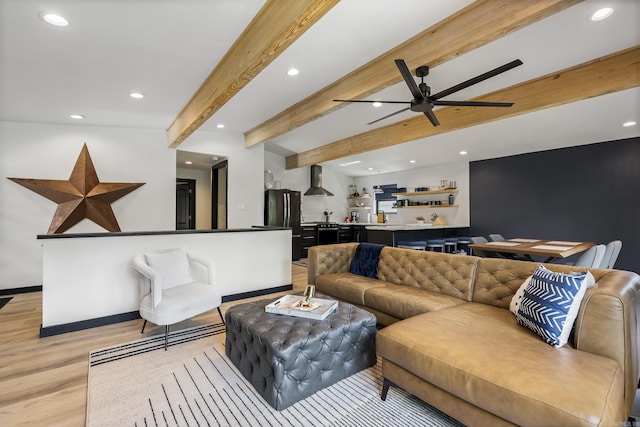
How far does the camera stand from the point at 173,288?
2955mm

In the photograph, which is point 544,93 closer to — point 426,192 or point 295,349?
point 295,349

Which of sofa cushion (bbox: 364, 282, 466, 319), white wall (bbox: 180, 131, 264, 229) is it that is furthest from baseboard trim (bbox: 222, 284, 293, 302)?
white wall (bbox: 180, 131, 264, 229)

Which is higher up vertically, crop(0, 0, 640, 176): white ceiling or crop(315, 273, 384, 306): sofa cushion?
crop(0, 0, 640, 176): white ceiling

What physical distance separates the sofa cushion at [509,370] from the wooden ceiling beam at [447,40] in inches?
80.5

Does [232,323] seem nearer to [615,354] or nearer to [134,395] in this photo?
[134,395]

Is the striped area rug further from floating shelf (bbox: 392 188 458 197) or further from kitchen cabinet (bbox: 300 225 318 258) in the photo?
floating shelf (bbox: 392 188 458 197)

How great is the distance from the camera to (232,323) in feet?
7.48

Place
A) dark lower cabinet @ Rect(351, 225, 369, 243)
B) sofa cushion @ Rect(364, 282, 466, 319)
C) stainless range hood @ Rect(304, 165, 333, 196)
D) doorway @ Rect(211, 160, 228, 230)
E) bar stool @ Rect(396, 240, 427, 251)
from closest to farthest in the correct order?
sofa cushion @ Rect(364, 282, 466, 319) < bar stool @ Rect(396, 240, 427, 251) < doorway @ Rect(211, 160, 228, 230) < stainless range hood @ Rect(304, 165, 333, 196) < dark lower cabinet @ Rect(351, 225, 369, 243)

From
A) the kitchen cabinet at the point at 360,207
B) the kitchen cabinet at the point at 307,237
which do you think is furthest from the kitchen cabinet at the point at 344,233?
the kitchen cabinet at the point at 307,237

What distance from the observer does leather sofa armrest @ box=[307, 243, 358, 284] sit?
372 centimetres

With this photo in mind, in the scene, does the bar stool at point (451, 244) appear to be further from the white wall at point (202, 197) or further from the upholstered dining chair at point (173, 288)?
the white wall at point (202, 197)

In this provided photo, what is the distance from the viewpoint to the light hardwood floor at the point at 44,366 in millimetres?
1736

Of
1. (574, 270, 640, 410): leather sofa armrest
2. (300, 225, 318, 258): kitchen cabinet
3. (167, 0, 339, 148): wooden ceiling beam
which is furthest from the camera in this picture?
(300, 225, 318, 258): kitchen cabinet

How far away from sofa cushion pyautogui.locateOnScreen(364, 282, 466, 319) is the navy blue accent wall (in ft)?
14.7
